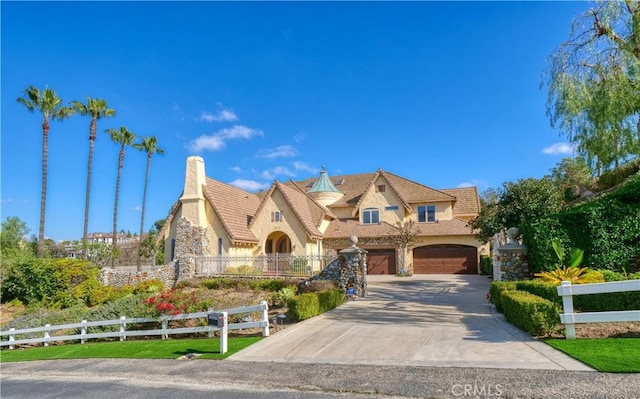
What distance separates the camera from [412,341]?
940cm

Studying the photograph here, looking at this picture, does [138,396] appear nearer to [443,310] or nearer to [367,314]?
[367,314]

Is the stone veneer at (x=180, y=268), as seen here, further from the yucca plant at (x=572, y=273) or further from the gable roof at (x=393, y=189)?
the yucca plant at (x=572, y=273)

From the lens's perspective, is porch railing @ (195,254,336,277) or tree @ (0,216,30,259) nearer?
porch railing @ (195,254,336,277)

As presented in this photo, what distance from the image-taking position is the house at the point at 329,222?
2925cm

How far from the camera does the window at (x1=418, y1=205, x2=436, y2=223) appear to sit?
34.5 metres

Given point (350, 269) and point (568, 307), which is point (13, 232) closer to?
point (350, 269)

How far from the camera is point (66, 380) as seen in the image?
905 centimetres

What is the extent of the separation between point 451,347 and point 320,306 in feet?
20.3

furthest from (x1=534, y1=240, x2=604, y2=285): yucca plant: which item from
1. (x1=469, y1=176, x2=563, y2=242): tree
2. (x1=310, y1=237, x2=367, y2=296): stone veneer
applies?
(x1=310, y1=237, x2=367, y2=296): stone veneer

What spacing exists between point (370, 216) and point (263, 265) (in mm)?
12666

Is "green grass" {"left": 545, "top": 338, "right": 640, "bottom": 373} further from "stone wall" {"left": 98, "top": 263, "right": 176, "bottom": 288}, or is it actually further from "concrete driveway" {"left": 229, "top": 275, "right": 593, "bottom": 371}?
"stone wall" {"left": 98, "top": 263, "right": 176, "bottom": 288}

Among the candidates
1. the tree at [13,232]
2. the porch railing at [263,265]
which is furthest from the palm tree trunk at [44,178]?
the tree at [13,232]

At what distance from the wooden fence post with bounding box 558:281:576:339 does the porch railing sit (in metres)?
14.4

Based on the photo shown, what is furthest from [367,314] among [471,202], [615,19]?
[471,202]
